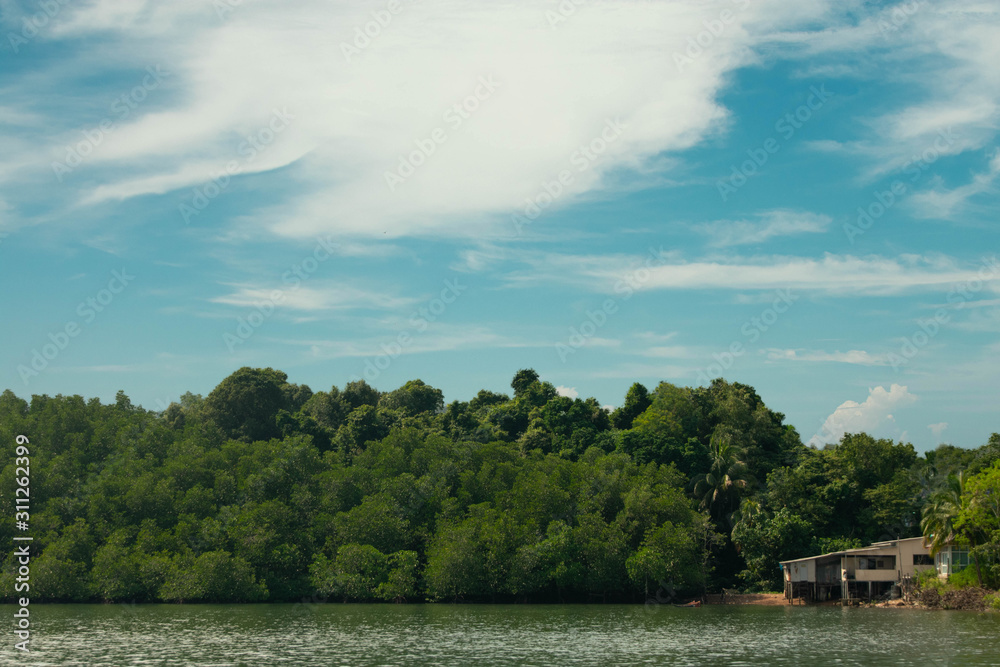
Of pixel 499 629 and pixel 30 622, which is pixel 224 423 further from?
pixel 499 629

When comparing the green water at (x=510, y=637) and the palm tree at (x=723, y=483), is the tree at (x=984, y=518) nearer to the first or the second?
the green water at (x=510, y=637)

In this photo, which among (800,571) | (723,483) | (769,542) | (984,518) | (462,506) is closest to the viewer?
(984,518)

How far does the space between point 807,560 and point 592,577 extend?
1666cm

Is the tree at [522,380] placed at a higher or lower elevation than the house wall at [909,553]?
higher

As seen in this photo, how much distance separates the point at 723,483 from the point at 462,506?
2351 cm

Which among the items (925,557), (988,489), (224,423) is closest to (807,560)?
(925,557)

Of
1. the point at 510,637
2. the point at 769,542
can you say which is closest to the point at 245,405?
the point at 769,542

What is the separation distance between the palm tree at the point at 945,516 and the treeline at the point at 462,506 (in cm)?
20

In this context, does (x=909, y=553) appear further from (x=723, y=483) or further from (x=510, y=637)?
(x=510, y=637)

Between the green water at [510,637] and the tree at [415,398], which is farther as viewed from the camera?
the tree at [415,398]

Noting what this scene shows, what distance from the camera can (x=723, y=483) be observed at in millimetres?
77750

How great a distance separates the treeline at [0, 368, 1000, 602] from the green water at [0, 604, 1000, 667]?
21.0ft

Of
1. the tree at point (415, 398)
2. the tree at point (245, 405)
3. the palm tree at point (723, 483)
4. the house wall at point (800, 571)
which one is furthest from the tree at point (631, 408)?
the tree at point (245, 405)

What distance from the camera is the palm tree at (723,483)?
7756 cm
